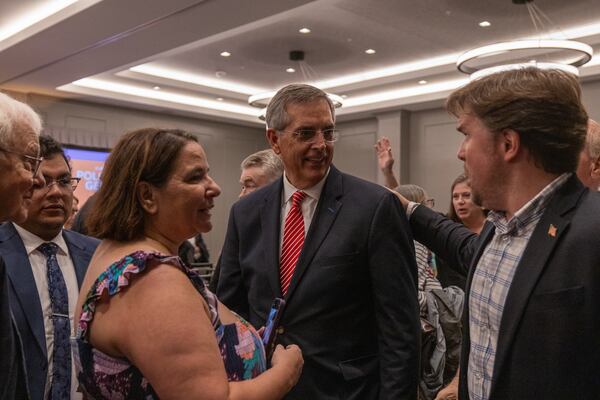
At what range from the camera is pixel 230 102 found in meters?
10.8

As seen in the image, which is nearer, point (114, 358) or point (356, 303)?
point (114, 358)

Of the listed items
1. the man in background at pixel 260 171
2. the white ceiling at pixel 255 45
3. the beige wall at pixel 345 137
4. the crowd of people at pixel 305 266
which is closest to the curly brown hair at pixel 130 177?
the crowd of people at pixel 305 266

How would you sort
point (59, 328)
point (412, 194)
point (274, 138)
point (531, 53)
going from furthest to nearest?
1. point (531, 53)
2. point (412, 194)
3. point (274, 138)
4. point (59, 328)

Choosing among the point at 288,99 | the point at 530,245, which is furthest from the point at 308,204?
the point at 530,245

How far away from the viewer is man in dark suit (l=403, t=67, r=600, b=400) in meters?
1.30

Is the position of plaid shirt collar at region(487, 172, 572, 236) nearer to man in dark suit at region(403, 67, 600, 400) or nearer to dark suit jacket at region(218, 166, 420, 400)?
man in dark suit at region(403, 67, 600, 400)

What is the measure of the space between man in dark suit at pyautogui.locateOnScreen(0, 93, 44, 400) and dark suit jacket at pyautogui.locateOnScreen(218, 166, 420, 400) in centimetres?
83

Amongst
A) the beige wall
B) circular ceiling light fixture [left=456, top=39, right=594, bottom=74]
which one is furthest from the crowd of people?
the beige wall

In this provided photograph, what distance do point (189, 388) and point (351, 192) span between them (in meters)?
1.05

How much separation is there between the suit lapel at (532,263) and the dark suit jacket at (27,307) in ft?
4.67

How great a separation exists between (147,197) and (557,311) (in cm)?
99

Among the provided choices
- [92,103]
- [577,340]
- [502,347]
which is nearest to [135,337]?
[502,347]

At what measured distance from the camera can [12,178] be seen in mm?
1430

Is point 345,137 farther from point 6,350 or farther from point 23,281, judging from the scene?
point 6,350
